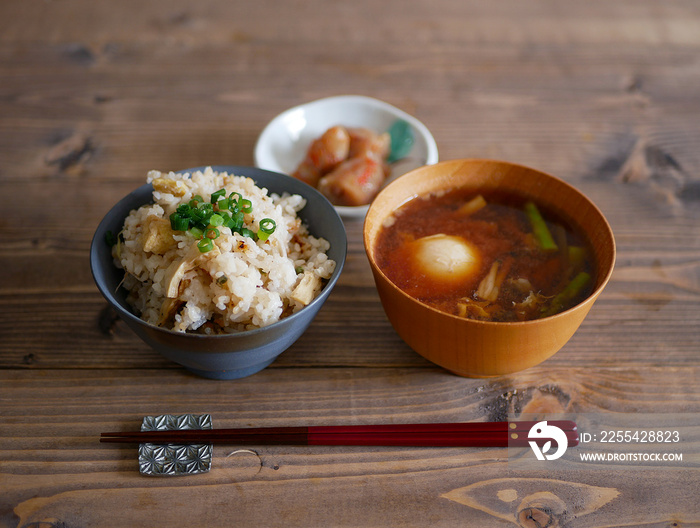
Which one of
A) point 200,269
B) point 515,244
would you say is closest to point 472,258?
point 515,244

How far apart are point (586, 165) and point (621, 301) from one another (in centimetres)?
75

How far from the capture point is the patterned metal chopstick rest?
146 centimetres

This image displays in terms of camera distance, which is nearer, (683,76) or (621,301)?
(621,301)

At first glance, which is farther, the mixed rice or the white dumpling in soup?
the white dumpling in soup

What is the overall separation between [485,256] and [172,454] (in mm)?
1036

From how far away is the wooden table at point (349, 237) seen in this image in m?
1.44

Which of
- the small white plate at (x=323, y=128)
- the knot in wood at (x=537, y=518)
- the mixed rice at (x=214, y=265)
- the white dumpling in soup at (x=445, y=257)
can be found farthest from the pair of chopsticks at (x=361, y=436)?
the small white plate at (x=323, y=128)

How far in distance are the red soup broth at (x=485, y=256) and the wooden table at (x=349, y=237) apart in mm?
238

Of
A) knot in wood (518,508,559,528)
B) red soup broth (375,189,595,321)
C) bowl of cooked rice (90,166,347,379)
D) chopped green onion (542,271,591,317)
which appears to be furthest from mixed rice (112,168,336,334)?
knot in wood (518,508,559,528)

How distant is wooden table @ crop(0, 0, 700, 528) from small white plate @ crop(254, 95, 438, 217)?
6.9 inches

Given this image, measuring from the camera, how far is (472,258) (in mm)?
1744

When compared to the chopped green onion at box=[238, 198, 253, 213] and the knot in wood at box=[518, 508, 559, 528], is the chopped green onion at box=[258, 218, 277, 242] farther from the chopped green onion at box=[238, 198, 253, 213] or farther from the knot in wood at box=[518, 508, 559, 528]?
the knot in wood at box=[518, 508, 559, 528]

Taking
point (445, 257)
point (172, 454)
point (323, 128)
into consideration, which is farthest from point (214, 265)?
point (323, 128)

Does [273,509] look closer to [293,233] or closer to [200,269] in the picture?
[200,269]
